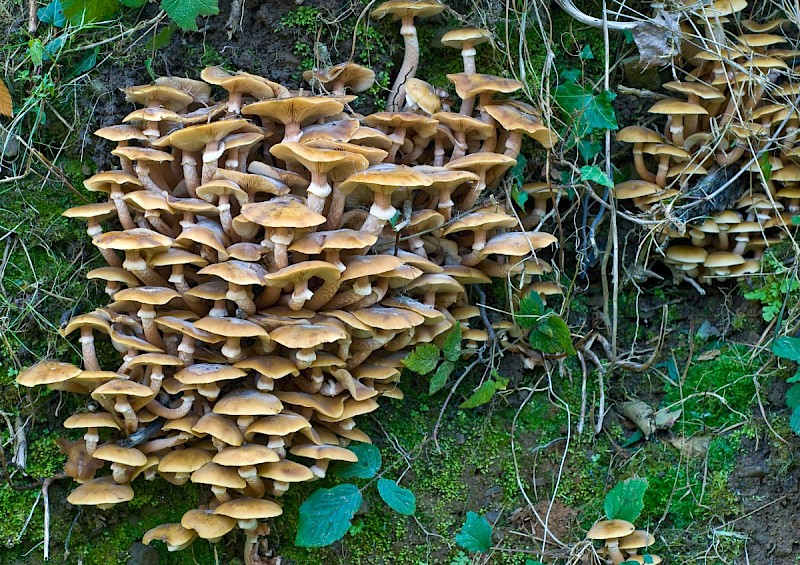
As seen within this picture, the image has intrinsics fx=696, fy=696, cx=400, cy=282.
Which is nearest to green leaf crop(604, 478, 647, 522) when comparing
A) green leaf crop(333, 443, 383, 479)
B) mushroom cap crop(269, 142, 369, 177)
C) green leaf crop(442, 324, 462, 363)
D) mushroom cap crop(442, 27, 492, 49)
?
green leaf crop(442, 324, 462, 363)

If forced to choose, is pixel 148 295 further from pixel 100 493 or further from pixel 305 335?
pixel 100 493

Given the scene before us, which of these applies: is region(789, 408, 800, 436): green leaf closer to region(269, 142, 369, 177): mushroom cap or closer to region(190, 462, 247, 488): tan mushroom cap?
region(269, 142, 369, 177): mushroom cap

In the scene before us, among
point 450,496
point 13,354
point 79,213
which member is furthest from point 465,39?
point 13,354

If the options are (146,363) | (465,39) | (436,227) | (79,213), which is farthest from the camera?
(465,39)

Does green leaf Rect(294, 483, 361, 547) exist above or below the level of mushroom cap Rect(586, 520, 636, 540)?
above

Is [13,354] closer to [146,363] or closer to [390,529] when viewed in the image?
[146,363]

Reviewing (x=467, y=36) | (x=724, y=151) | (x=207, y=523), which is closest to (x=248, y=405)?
(x=207, y=523)
